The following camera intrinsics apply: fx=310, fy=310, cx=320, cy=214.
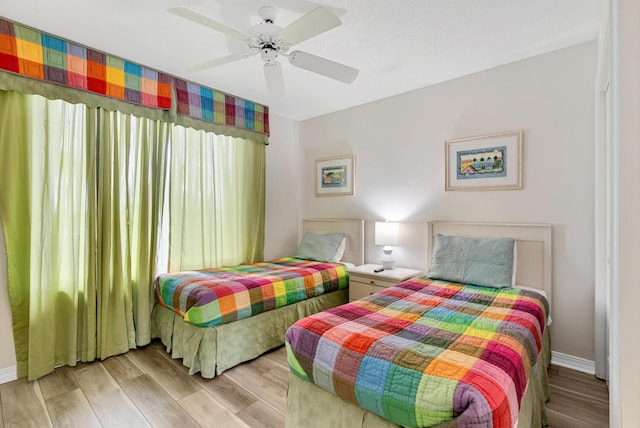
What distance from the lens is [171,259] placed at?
3.09 metres

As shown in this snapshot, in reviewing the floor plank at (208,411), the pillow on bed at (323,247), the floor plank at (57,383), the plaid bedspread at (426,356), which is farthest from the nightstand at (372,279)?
the floor plank at (57,383)

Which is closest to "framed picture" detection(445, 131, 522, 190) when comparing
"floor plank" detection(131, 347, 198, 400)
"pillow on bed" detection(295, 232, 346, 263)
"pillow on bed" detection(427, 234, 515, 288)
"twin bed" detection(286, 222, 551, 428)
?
"pillow on bed" detection(427, 234, 515, 288)

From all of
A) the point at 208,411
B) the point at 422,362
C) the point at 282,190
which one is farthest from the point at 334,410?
the point at 282,190

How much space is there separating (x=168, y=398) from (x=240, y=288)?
0.85m

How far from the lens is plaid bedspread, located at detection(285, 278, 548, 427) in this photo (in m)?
1.12

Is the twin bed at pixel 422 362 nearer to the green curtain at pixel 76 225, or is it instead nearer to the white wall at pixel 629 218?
the white wall at pixel 629 218

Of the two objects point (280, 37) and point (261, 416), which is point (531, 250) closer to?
point (261, 416)

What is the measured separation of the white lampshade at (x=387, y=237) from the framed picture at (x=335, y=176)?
30.1 inches

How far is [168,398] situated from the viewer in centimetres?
206

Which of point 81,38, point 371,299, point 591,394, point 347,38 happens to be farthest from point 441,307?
point 81,38

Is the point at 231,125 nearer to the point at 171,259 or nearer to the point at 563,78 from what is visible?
the point at 171,259

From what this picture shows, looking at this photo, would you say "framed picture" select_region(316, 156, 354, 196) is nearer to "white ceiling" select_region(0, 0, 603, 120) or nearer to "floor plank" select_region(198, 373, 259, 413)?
"white ceiling" select_region(0, 0, 603, 120)

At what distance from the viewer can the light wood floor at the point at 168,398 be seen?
1.84 meters

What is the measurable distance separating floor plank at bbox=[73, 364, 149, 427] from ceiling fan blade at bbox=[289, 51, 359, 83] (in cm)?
241
